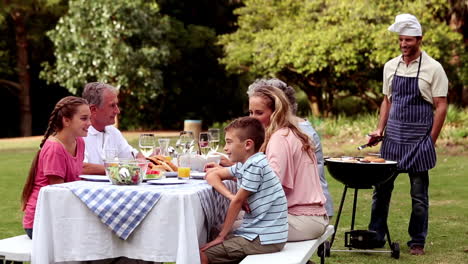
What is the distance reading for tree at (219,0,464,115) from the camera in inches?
859

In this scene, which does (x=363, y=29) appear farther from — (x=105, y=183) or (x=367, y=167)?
(x=105, y=183)

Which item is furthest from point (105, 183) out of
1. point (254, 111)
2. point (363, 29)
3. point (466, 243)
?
point (363, 29)

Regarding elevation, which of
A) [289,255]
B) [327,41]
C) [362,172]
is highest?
[327,41]

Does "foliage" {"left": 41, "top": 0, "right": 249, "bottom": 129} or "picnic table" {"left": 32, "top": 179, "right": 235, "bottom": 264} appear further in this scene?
"foliage" {"left": 41, "top": 0, "right": 249, "bottom": 129}

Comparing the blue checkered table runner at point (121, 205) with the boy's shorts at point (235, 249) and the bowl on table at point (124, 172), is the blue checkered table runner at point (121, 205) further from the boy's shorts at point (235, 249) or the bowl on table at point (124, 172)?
the boy's shorts at point (235, 249)

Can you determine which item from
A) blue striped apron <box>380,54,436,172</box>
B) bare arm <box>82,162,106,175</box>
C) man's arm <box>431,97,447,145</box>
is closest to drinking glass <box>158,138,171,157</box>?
bare arm <box>82,162,106,175</box>

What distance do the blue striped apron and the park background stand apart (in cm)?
404

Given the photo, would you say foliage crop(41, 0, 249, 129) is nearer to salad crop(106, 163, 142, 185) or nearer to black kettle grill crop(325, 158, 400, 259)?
black kettle grill crop(325, 158, 400, 259)

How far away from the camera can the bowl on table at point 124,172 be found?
4.82 m

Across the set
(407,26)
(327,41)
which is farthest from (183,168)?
(327,41)

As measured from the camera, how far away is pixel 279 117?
536cm

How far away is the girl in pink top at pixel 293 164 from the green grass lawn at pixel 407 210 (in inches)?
75.3

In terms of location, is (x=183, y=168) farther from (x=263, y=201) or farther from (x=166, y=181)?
(x=263, y=201)

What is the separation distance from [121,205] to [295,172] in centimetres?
127
